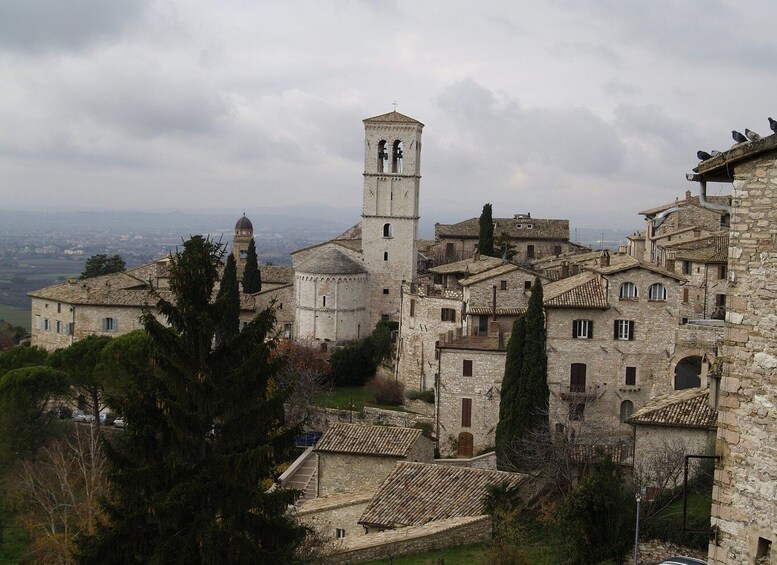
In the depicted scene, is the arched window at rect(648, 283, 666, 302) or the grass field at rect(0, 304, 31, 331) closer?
the arched window at rect(648, 283, 666, 302)

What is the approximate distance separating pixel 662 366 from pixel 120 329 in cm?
3212

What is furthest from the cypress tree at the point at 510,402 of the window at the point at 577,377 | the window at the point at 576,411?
the window at the point at 576,411

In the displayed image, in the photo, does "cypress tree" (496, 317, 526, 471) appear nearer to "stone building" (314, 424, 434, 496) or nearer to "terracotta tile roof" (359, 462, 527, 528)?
"stone building" (314, 424, 434, 496)

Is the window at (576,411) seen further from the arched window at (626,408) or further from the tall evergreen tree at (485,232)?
the tall evergreen tree at (485,232)

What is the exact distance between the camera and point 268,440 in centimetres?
1542

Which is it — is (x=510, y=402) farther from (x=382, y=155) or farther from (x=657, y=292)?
(x=382, y=155)

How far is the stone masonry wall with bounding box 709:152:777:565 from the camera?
25.3 feet

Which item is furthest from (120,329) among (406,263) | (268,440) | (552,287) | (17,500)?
(268,440)

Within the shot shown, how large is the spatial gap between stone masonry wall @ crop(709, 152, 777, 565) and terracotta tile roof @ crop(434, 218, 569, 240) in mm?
56256

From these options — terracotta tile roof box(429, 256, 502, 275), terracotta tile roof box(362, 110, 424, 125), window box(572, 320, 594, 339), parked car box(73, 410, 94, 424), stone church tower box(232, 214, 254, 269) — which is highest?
terracotta tile roof box(362, 110, 424, 125)

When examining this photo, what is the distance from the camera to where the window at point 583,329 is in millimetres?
32500

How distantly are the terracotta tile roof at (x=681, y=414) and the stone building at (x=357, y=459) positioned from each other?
795 centimetres

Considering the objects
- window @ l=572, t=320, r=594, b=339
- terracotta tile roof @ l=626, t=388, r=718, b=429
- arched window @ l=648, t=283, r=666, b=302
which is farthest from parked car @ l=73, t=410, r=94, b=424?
terracotta tile roof @ l=626, t=388, r=718, b=429

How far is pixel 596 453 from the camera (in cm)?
2478
